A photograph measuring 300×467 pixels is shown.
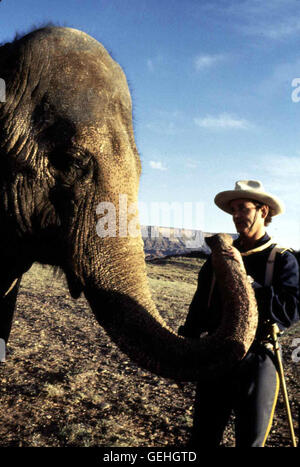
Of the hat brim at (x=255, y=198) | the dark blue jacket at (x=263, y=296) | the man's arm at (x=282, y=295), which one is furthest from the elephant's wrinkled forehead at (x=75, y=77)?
the man's arm at (x=282, y=295)

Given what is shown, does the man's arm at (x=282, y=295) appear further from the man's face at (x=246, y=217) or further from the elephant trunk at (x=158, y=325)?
the elephant trunk at (x=158, y=325)

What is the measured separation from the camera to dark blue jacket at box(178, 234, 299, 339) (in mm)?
2619

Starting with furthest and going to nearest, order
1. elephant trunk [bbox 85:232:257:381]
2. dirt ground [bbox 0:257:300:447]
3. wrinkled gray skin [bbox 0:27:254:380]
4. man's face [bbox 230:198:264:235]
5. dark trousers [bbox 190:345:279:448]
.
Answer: dirt ground [bbox 0:257:300:447]
man's face [bbox 230:198:264:235]
dark trousers [bbox 190:345:279:448]
wrinkled gray skin [bbox 0:27:254:380]
elephant trunk [bbox 85:232:257:381]

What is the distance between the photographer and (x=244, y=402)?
2590mm

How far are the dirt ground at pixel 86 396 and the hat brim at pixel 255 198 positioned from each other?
1.55 metres

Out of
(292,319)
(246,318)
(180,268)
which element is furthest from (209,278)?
(180,268)

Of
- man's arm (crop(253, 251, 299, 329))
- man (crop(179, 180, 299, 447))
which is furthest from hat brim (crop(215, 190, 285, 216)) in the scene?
man's arm (crop(253, 251, 299, 329))

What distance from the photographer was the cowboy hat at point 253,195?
3.06 m

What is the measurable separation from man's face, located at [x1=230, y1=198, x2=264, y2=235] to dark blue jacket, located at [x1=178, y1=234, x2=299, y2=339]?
117 mm

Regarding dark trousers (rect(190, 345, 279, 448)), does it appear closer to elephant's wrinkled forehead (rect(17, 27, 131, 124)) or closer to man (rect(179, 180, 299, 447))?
man (rect(179, 180, 299, 447))

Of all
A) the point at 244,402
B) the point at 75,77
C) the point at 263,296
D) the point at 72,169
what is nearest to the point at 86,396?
the point at 244,402

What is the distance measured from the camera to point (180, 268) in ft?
81.7

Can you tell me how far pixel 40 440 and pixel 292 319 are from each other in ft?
8.55

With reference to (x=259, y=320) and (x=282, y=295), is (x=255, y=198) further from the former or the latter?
(x=259, y=320)
